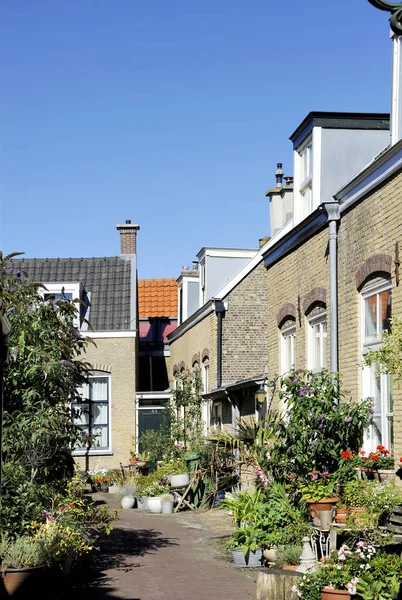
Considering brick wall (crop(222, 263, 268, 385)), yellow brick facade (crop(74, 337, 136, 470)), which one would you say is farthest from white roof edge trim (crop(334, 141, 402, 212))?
yellow brick facade (crop(74, 337, 136, 470))

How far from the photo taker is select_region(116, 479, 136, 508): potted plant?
20797 millimetres

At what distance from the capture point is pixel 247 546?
11711 mm

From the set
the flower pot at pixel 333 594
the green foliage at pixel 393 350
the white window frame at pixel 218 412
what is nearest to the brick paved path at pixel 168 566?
the flower pot at pixel 333 594

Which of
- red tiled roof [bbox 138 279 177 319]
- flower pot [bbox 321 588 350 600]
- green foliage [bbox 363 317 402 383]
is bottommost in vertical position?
flower pot [bbox 321 588 350 600]

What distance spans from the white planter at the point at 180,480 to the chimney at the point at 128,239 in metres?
12.7

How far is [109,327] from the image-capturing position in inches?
1141

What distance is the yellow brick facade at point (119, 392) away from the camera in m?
28.2

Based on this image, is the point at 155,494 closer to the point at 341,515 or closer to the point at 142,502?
the point at 142,502

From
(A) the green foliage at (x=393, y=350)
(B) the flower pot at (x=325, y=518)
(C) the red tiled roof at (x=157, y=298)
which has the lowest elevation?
(B) the flower pot at (x=325, y=518)

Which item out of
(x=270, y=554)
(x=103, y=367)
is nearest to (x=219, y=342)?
(x=103, y=367)

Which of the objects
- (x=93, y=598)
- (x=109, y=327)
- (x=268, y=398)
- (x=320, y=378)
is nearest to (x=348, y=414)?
(x=320, y=378)

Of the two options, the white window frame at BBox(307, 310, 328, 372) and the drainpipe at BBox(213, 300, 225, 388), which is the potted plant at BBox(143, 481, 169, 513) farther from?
the white window frame at BBox(307, 310, 328, 372)

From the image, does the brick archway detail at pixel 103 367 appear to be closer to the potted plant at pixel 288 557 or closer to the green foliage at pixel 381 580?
the potted plant at pixel 288 557

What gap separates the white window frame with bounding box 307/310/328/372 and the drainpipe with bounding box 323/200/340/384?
0.66 m
